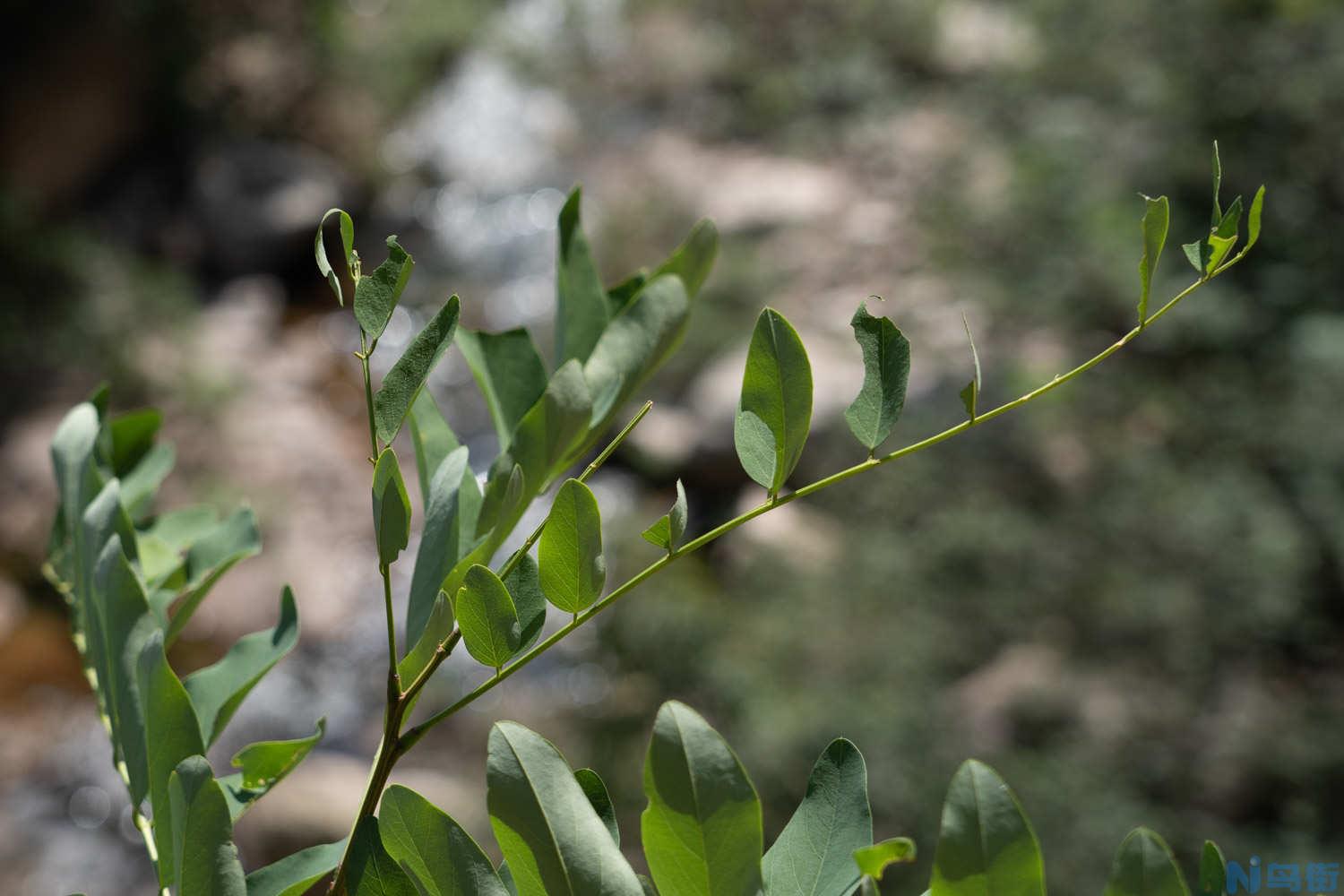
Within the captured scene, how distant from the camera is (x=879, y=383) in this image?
41 centimetres

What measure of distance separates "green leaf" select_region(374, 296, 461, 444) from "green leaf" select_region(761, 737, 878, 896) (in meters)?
0.19

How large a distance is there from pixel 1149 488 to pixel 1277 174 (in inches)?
46.8

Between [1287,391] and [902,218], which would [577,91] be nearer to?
[902,218]

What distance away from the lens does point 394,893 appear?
0.35m

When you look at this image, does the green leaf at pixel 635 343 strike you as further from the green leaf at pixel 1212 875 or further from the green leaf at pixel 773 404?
the green leaf at pixel 1212 875

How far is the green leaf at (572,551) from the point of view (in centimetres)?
37

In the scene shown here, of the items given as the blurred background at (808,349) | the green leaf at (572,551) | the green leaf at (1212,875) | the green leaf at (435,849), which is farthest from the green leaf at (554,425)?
the blurred background at (808,349)

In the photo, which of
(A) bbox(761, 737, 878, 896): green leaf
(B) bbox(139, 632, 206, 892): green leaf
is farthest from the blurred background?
(B) bbox(139, 632, 206, 892): green leaf

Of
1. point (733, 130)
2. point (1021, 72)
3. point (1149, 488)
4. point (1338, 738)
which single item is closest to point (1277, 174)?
point (1149, 488)

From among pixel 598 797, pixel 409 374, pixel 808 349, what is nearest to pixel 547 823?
pixel 598 797

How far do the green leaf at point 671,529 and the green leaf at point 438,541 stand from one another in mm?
70

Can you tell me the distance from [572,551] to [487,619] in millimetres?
38

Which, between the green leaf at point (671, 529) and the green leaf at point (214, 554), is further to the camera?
the green leaf at point (214, 554)

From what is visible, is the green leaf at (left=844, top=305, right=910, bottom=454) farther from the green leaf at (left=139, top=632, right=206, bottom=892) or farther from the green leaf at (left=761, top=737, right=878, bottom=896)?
the green leaf at (left=139, top=632, right=206, bottom=892)
